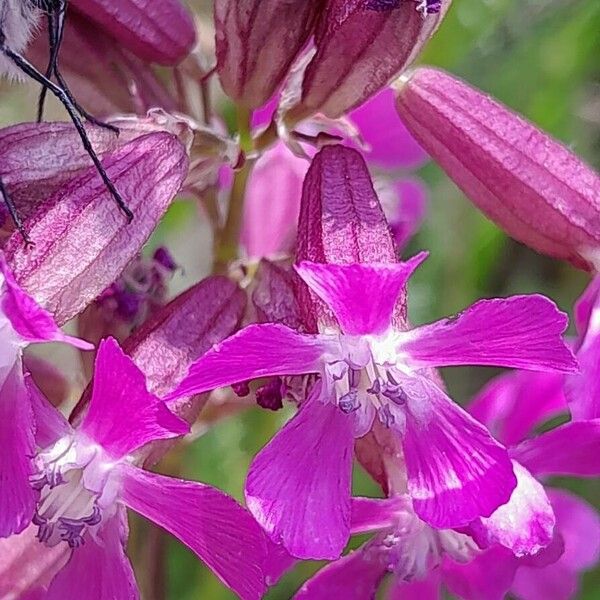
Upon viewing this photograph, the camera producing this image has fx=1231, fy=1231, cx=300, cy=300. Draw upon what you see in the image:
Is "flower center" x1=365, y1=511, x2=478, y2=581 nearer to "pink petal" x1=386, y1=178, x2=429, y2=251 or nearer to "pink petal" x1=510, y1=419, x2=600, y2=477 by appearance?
"pink petal" x1=510, y1=419, x2=600, y2=477

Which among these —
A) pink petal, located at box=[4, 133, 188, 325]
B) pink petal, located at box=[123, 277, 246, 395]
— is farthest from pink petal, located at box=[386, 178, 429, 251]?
pink petal, located at box=[4, 133, 188, 325]

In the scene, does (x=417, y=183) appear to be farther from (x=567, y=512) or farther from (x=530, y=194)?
(x=530, y=194)

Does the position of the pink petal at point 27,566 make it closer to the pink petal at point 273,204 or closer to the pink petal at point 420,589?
the pink petal at point 420,589

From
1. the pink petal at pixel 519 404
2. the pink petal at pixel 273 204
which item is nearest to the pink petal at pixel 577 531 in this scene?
the pink petal at pixel 519 404

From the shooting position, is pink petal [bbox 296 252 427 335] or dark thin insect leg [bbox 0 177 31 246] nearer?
pink petal [bbox 296 252 427 335]

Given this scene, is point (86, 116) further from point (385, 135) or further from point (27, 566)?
Result: point (385, 135)
